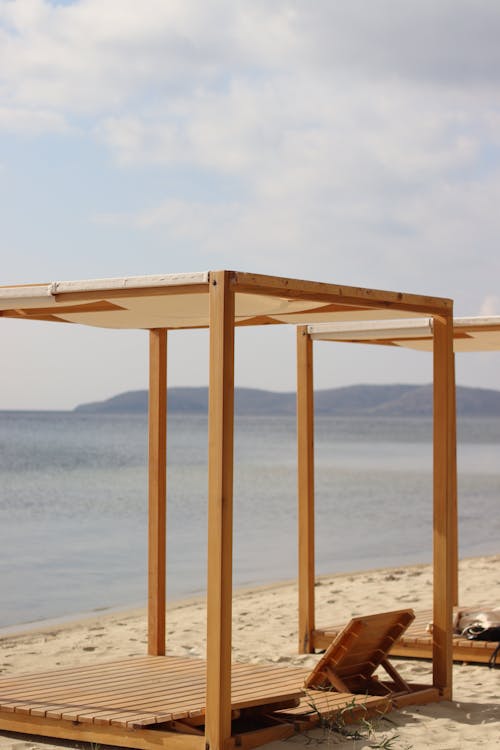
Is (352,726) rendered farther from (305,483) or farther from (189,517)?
(189,517)

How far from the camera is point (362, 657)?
651 cm

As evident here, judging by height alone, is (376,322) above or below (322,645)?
above

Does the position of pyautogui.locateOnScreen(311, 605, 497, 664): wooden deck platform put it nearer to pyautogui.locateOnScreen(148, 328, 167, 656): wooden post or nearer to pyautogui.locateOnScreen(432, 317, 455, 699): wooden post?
pyautogui.locateOnScreen(432, 317, 455, 699): wooden post

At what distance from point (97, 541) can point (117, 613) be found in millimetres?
9469

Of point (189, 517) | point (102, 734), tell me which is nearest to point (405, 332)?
point (102, 734)

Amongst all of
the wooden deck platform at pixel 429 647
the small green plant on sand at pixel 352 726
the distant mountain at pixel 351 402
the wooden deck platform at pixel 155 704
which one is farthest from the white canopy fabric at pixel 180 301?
the distant mountain at pixel 351 402

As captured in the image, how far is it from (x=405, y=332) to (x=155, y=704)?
3.10m

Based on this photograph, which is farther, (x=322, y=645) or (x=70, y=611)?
(x=70, y=611)

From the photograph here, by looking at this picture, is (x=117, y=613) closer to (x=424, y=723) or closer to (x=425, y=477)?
(x=424, y=723)

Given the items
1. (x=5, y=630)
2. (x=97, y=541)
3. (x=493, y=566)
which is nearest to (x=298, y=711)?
(x=5, y=630)

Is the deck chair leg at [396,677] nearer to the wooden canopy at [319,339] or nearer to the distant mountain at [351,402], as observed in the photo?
the wooden canopy at [319,339]

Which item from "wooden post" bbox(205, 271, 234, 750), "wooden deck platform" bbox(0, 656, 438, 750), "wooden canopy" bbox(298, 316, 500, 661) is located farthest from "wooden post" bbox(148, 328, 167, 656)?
"wooden post" bbox(205, 271, 234, 750)

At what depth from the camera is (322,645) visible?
8336mm

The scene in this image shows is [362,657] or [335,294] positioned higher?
[335,294]
